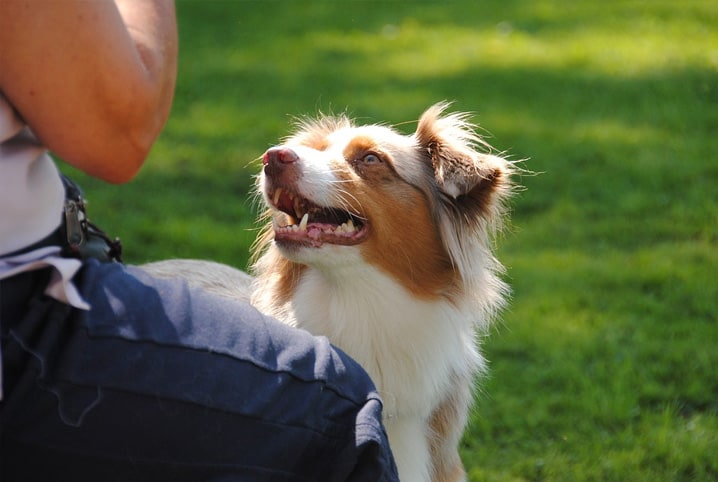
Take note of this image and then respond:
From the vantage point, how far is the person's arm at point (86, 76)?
1785 millimetres

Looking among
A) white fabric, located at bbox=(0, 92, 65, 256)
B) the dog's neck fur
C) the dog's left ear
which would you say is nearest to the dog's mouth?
the dog's neck fur

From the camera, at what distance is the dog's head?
3.09m

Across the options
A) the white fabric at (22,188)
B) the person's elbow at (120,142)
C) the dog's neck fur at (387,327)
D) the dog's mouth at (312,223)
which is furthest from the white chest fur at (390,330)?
the white fabric at (22,188)

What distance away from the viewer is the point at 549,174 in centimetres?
662

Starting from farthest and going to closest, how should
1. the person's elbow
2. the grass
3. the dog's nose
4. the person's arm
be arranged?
the grass < the dog's nose < the person's elbow < the person's arm

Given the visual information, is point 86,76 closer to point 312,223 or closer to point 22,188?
point 22,188

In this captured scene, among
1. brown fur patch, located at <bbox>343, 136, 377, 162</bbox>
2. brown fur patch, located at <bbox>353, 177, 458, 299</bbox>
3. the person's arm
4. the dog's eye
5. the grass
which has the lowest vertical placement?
the grass

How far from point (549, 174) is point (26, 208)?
510 cm

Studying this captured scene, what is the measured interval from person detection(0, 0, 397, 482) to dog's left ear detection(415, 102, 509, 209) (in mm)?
1258

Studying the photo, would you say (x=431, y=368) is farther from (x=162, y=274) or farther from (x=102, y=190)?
(x=102, y=190)

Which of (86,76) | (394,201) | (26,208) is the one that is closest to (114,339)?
(26,208)

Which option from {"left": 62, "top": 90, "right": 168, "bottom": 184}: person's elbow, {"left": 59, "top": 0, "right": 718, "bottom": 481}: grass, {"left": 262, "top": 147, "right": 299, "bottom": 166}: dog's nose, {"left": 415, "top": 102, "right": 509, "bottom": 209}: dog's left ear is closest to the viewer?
{"left": 62, "top": 90, "right": 168, "bottom": 184}: person's elbow

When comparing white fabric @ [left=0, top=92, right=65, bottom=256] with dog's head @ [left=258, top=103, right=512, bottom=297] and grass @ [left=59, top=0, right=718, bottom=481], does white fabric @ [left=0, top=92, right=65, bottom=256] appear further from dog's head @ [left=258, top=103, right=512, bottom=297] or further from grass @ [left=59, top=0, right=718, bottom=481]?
grass @ [left=59, top=0, right=718, bottom=481]

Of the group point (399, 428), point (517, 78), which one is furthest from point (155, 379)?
point (517, 78)
